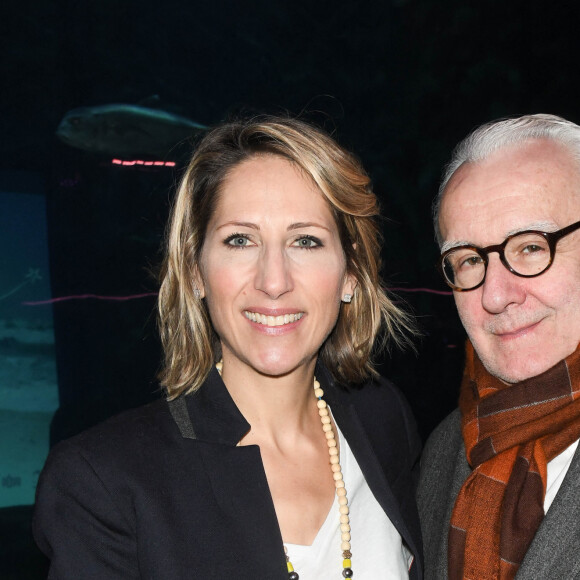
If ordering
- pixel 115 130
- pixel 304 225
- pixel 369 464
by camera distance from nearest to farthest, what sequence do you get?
pixel 304 225 < pixel 369 464 < pixel 115 130

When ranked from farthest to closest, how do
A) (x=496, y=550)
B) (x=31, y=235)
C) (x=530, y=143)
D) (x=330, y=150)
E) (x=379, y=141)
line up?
1. (x=379, y=141)
2. (x=31, y=235)
3. (x=330, y=150)
4. (x=530, y=143)
5. (x=496, y=550)

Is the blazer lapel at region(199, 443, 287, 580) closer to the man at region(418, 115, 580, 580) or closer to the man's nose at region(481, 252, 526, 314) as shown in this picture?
the man at region(418, 115, 580, 580)

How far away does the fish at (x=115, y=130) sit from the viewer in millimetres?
3938

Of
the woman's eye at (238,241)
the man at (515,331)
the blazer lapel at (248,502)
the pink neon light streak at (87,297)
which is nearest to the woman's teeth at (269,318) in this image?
the woman's eye at (238,241)

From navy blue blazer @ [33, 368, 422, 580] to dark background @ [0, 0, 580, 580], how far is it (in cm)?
205

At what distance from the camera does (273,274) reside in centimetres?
168

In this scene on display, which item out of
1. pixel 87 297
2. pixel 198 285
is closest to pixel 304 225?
pixel 198 285

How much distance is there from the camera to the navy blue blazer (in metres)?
1.39

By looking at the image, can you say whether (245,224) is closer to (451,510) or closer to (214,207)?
(214,207)

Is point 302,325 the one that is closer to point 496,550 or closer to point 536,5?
point 496,550

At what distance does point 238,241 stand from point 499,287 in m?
0.69

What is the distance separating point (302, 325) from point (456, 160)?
679 millimetres

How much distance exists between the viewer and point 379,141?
4.73 meters

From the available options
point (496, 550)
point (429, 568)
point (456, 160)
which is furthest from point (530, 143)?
point (429, 568)
